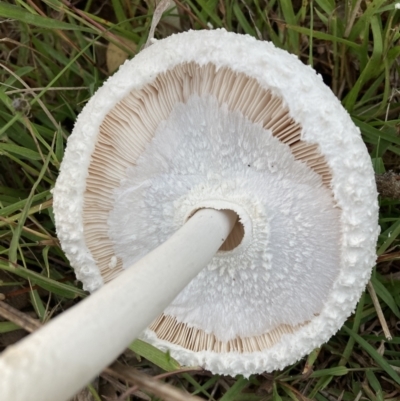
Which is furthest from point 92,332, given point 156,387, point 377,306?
point 377,306

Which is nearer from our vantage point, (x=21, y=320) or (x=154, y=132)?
(x=21, y=320)

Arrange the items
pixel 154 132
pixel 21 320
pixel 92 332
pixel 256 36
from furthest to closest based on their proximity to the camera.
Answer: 1. pixel 256 36
2. pixel 154 132
3. pixel 21 320
4. pixel 92 332

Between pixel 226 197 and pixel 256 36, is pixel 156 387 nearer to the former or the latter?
pixel 226 197

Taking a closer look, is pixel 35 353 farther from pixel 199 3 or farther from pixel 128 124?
pixel 199 3

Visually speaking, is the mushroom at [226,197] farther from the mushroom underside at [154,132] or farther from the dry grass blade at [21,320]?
the dry grass blade at [21,320]

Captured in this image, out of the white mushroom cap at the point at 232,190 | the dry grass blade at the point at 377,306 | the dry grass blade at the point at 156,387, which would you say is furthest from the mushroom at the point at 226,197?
the dry grass blade at the point at 377,306

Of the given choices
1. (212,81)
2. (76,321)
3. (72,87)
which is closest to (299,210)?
(212,81)

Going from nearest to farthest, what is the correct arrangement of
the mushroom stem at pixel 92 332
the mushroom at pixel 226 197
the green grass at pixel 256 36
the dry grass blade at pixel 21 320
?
the mushroom stem at pixel 92 332 → the dry grass blade at pixel 21 320 → the mushroom at pixel 226 197 → the green grass at pixel 256 36
